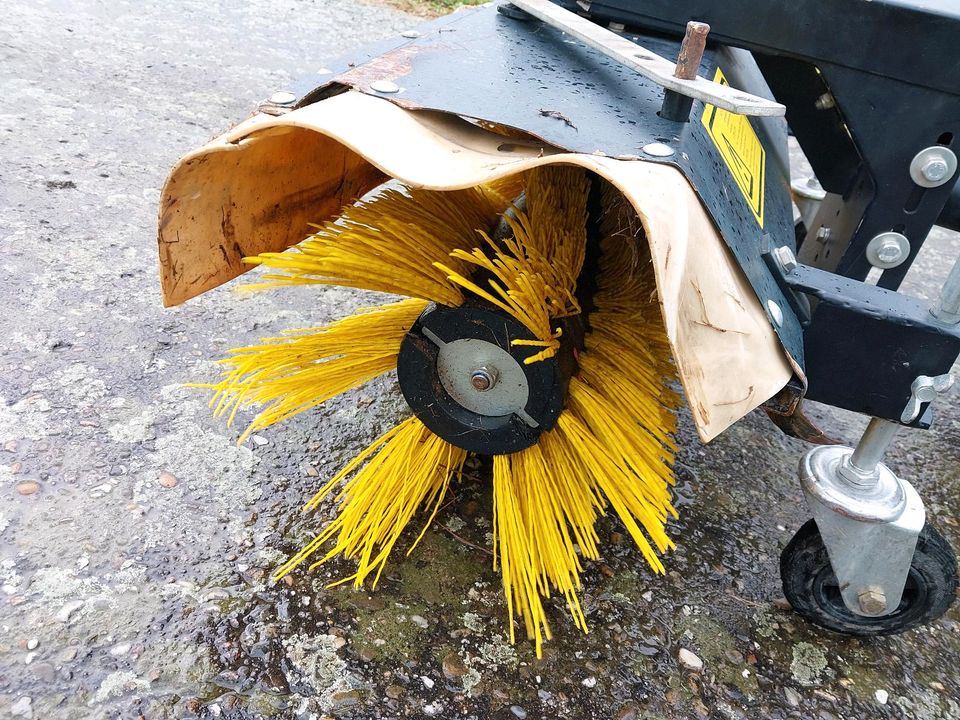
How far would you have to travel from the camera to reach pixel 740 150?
3.60 ft

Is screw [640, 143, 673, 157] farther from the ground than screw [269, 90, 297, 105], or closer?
farther from the ground

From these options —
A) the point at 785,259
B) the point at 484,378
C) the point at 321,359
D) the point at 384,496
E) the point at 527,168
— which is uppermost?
the point at 527,168

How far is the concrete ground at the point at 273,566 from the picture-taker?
101 cm

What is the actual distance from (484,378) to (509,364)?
0.04 m

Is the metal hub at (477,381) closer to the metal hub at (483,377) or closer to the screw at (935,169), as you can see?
the metal hub at (483,377)

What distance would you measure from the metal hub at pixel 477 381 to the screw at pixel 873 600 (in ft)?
1.72

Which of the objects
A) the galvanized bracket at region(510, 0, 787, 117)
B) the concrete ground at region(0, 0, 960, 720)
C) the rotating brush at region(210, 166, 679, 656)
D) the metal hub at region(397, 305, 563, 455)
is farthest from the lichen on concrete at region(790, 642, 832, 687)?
the galvanized bracket at region(510, 0, 787, 117)

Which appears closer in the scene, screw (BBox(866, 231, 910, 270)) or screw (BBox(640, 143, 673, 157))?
screw (BBox(640, 143, 673, 157))

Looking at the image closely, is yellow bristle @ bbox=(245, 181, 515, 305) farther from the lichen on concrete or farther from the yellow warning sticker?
the lichen on concrete

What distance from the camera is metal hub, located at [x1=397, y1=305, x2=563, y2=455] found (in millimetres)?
991

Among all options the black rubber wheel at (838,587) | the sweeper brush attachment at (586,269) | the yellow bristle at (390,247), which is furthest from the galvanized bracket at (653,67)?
the black rubber wheel at (838,587)

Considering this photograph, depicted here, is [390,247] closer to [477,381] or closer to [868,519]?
[477,381]

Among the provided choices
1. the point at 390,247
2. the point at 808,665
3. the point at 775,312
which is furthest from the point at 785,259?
the point at 808,665

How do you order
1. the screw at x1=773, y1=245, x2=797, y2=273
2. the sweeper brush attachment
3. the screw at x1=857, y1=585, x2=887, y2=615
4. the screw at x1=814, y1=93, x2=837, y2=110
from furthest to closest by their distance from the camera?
the screw at x1=814, y1=93, x2=837, y2=110 → the screw at x1=857, y1=585, x2=887, y2=615 → the screw at x1=773, y1=245, x2=797, y2=273 → the sweeper brush attachment
